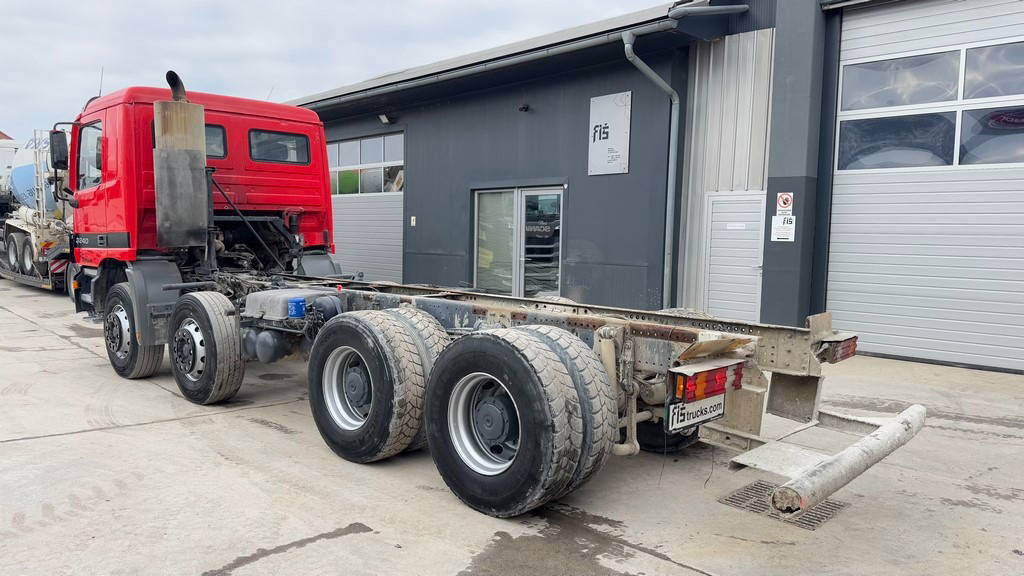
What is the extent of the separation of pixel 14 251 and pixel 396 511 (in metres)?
16.6

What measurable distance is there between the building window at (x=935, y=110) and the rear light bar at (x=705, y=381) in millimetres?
6492

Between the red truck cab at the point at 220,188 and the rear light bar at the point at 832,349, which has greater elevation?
the red truck cab at the point at 220,188

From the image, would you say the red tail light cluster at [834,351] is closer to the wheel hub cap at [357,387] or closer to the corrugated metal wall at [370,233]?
the wheel hub cap at [357,387]

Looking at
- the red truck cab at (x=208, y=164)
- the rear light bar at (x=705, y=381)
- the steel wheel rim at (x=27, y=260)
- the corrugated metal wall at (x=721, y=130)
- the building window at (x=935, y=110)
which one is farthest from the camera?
the steel wheel rim at (x=27, y=260)

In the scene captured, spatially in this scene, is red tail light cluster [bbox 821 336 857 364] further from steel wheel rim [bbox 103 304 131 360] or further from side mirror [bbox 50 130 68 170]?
side mirror [bbox 50 130 68 170]

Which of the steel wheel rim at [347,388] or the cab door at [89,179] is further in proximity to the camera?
the cab door at [89,179]

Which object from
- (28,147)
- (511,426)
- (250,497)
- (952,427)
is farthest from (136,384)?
(28,147)

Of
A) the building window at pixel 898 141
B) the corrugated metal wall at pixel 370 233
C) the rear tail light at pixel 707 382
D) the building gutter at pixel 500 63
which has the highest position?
the building gutter at pixel 500 63

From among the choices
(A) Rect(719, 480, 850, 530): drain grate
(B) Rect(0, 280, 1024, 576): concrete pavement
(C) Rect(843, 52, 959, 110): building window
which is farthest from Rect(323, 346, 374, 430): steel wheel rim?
(C) Rect(843, 52, 959, 110): building window

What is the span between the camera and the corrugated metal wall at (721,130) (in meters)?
9.81

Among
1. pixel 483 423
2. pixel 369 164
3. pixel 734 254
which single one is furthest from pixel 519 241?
pixel 483 423

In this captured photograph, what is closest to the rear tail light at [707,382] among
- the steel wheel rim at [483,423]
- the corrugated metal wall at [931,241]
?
the steel wheel rim at [483,423]

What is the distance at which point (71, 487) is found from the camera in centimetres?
421

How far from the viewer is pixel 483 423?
400cm
